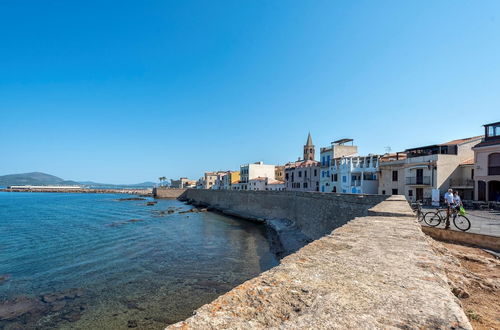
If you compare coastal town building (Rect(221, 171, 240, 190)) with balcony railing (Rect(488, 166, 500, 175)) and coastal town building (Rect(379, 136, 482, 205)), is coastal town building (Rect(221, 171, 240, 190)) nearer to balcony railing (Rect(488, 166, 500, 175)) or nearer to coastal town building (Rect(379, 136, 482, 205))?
coastal town building (Rect(379, 136, 482, 205))

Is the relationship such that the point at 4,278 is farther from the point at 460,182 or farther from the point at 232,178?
the point at 232,178

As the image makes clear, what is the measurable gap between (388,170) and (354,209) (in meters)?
21.8

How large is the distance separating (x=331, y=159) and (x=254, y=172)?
2865 centimetres

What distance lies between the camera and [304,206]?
84.0 ft

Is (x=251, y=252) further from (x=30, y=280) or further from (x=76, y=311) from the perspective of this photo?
(x=30, y=280)

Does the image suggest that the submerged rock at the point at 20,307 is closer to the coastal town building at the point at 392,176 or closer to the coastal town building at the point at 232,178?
the coastal town building at the point at 392,176

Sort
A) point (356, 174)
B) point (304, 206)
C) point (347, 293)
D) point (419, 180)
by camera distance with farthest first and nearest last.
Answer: point (356, 174) < point (419, 180) < point (304, 206) < point (347, 293)

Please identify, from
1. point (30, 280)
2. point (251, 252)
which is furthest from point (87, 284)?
point (251, 252)

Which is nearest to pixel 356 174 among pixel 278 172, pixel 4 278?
pixel 4 278

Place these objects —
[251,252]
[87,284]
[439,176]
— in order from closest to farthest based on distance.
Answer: [87,284] → [251,252] → [439,176]

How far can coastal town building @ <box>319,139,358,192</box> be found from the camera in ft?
139

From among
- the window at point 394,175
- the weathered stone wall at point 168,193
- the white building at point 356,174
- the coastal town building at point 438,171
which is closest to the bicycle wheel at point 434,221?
the coastal town building at point 438,171

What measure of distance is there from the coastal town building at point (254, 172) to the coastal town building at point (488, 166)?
45.8 m

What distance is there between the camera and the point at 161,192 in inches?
3735
